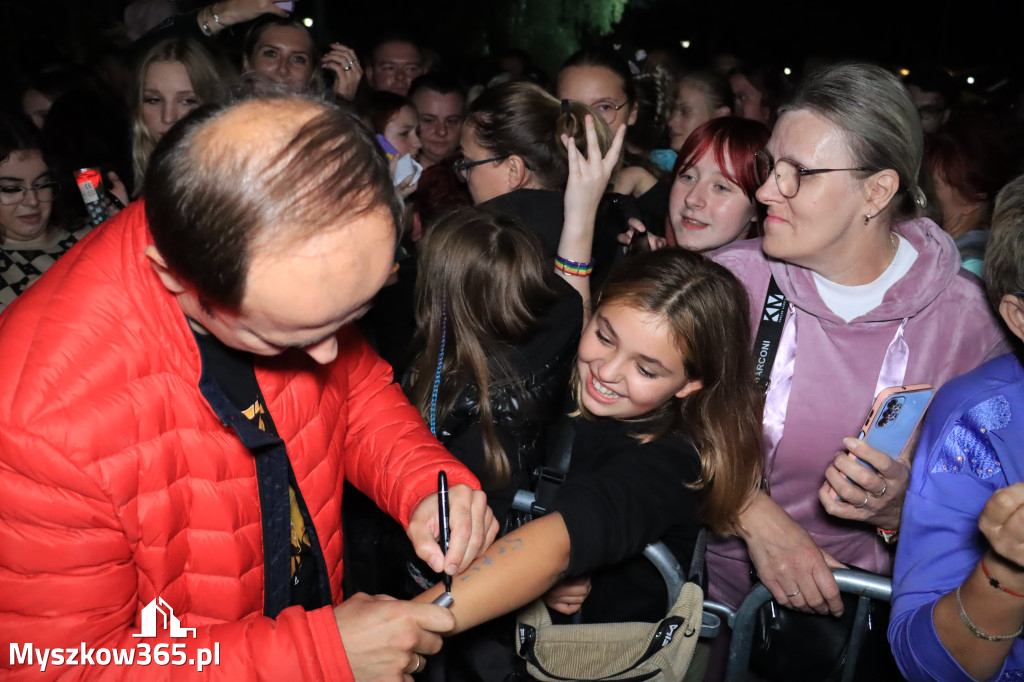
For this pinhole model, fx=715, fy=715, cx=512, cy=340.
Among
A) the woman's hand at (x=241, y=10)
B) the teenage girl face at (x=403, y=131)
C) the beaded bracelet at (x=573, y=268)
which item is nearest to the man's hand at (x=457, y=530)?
the beaded bracelet at (x=573, y=268)

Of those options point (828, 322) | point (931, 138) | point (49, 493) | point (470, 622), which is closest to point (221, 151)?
point (49, 493)

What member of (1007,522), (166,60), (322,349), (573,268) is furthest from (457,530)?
(166,60)

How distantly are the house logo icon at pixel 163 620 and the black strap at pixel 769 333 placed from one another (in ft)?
5.86

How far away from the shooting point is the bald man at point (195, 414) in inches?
45.2

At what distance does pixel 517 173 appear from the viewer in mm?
3359

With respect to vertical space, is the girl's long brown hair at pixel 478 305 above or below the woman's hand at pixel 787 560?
above

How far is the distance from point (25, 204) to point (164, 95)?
1003 millimetres

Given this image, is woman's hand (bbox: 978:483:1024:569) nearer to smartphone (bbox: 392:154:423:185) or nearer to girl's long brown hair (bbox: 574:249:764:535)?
girl's long brown hair (bbox: 574:249:764:535)

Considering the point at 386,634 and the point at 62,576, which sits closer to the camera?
the point at 62,576

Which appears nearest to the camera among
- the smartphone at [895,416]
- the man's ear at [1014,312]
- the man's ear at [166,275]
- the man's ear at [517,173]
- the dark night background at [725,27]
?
the man's ear at [166,275]

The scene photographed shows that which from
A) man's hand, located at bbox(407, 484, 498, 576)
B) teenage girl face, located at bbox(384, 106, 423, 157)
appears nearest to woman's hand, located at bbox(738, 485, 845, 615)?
man's hand, located at bbox(407, 484, 498, 576)

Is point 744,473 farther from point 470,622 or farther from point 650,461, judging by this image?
point 470,622

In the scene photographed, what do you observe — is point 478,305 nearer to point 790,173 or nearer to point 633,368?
point 633,368

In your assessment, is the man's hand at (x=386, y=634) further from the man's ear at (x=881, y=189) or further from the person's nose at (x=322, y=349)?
the man's ear at (x=881, y=189)
